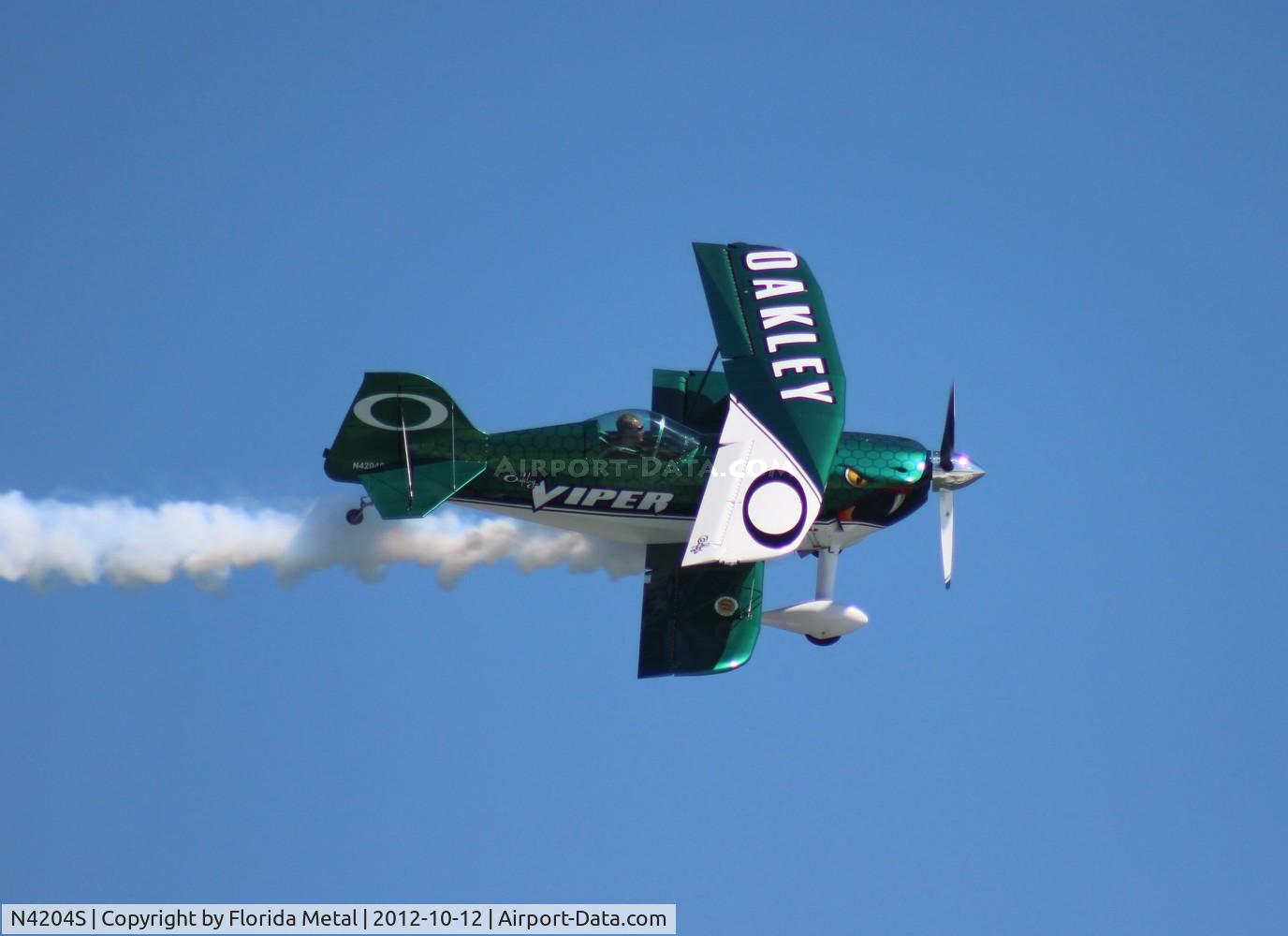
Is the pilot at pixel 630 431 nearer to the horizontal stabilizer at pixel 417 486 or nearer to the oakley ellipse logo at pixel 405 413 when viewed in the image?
the horizontal stabilizer at pixel 417 486

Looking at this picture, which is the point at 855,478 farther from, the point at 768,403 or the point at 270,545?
the point at 270,545

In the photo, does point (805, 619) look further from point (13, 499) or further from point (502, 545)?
point (13, 499)

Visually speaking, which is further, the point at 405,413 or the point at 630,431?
the point at 630,431

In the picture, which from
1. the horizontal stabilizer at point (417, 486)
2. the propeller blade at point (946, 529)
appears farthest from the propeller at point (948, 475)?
the horizontal stabilizer at point (417, 486)

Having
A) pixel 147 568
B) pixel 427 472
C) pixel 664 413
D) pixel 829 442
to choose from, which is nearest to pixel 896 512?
pixel 829 442

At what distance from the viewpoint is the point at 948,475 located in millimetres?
27062

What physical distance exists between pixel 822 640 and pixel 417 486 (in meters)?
4.87

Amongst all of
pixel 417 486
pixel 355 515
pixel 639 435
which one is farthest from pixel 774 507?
pixel 355 515

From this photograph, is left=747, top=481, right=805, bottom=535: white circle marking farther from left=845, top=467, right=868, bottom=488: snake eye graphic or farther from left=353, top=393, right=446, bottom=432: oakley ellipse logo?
left=353, top=393, right=446, bottom=432: oakley ellipse logo

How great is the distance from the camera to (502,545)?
27734mm

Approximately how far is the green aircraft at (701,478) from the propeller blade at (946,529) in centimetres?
1

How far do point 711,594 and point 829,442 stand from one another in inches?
83.3

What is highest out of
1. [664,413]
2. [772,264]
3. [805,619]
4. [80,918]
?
[772,264]

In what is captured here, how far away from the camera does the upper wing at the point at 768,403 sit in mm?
25391
